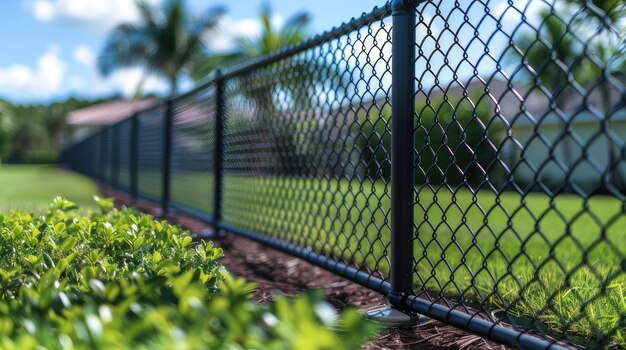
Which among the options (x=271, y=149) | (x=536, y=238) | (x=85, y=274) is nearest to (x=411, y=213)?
(x=85, y=274)

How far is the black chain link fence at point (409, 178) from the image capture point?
1833 mm

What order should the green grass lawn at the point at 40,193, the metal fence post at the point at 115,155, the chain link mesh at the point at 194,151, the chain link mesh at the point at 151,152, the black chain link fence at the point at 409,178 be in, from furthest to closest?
the metal fence post at the point at 115,155 → the chain link mesh at the point at 151,152 → the green grass lawn at the point at 40,193 → the chain link mesh at the point at 194,151 → the black chain link fence at the point at 409,178

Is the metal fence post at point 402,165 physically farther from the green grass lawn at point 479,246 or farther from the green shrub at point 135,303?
the green shrub at point 135,303

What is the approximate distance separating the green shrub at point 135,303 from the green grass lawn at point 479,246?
0.85 meters

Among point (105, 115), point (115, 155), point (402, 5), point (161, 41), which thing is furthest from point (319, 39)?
point (105, 115)

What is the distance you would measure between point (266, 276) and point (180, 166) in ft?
11.5

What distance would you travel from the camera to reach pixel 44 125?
6962 cm

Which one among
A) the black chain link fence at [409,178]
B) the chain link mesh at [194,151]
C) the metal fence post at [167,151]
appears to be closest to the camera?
the black chain link fence at [409,178]

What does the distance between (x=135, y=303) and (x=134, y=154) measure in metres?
8.85

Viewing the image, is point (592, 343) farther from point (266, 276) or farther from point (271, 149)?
point (271, 149)

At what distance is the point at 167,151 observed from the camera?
7.14 m

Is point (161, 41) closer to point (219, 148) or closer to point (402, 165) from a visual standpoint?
point (219, 148)

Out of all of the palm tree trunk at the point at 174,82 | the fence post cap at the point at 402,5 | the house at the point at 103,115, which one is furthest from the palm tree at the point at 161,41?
the fence post cap at the point at 402,5

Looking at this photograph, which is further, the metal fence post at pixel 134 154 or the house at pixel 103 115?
the house at pixel 103 115
